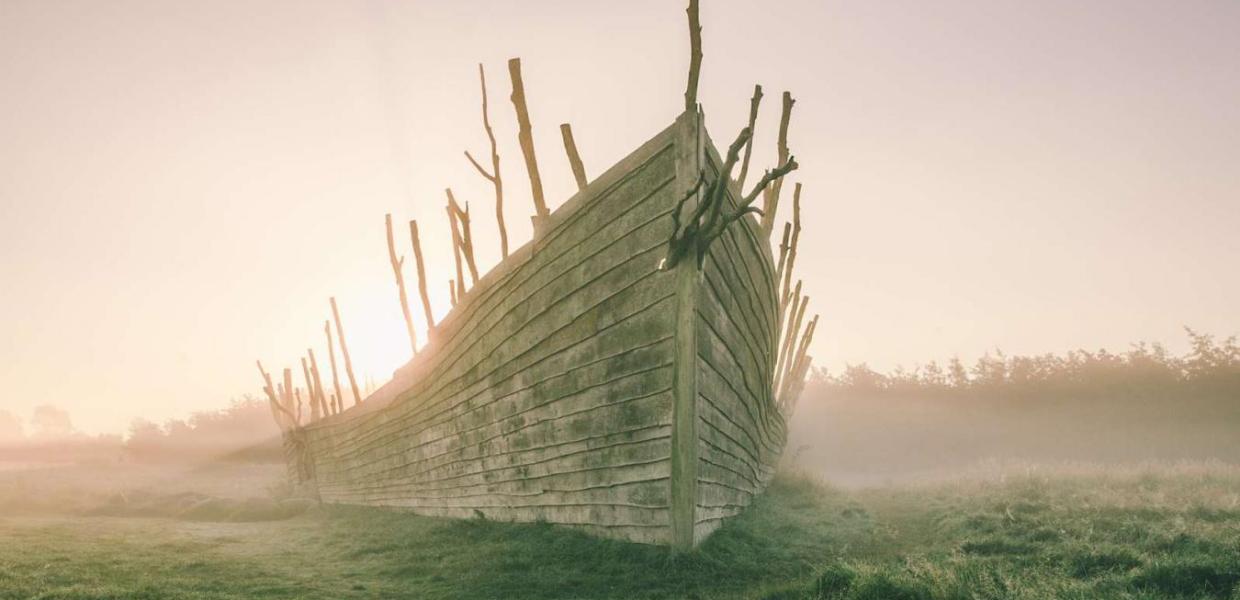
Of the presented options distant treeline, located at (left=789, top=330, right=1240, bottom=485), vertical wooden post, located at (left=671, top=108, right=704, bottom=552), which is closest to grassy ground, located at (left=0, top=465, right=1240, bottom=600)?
vertical wooden post, located at (left=671, top=108, right=704, bottom=552)

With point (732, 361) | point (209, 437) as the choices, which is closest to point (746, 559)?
point (732, 361)

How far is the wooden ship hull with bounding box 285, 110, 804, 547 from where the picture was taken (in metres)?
4.54

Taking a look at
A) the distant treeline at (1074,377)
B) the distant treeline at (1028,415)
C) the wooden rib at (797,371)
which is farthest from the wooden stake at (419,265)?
the distant treeline at (1074,377)

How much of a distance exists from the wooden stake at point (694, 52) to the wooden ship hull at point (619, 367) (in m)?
0.33

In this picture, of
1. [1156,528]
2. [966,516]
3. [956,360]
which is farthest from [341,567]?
[956,360]

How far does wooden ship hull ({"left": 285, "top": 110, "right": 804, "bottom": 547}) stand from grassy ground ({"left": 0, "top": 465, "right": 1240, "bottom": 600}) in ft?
1.25

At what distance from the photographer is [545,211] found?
609 centimetres

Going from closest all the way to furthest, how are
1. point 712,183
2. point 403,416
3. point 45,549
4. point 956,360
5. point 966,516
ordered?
point 712,183
point 45,549
point 966,516
point 403,416
point 956,360

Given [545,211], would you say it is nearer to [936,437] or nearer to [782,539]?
[782,539]

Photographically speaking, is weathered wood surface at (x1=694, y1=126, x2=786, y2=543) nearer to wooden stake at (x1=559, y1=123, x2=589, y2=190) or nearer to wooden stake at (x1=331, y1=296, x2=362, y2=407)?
wooden stake at (x1=559, y1=123, x2=589, y2=190)

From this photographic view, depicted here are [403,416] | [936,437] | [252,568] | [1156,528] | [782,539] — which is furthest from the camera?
[936,437]

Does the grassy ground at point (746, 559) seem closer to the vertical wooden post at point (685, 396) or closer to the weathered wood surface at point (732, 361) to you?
the vertical wooden post at point (685, 396)

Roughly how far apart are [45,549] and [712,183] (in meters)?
7.84

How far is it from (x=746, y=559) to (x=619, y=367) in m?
1.85
